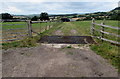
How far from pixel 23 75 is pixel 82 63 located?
2146mm

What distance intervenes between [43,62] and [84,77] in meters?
1.73

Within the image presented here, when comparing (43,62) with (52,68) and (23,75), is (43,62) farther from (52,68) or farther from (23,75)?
(23,75)

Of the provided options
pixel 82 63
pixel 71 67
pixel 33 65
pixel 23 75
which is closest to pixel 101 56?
pixel 82 63

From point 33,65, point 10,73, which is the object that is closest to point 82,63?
point 33,65

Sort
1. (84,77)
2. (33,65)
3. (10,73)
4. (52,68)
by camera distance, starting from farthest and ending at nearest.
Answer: (33,65), (52,68), (10,73), (84,77)

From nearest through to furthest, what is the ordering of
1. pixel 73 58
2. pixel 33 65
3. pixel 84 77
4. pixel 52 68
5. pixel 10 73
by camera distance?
pixel 84 77, pixel 10 73, pixel 52 68, pixel 33 65, pixel 73 58

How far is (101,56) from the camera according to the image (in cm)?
484

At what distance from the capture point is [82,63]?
4176mm

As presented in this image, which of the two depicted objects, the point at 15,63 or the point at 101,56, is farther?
the point at 101,56

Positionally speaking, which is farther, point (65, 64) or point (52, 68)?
point (65, 64)

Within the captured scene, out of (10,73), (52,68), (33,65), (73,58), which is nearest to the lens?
(10,73)

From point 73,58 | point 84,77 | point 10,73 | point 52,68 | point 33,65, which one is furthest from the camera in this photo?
point 73,58

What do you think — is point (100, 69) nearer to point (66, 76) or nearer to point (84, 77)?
point (84, 77)

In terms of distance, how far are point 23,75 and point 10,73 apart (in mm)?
480
